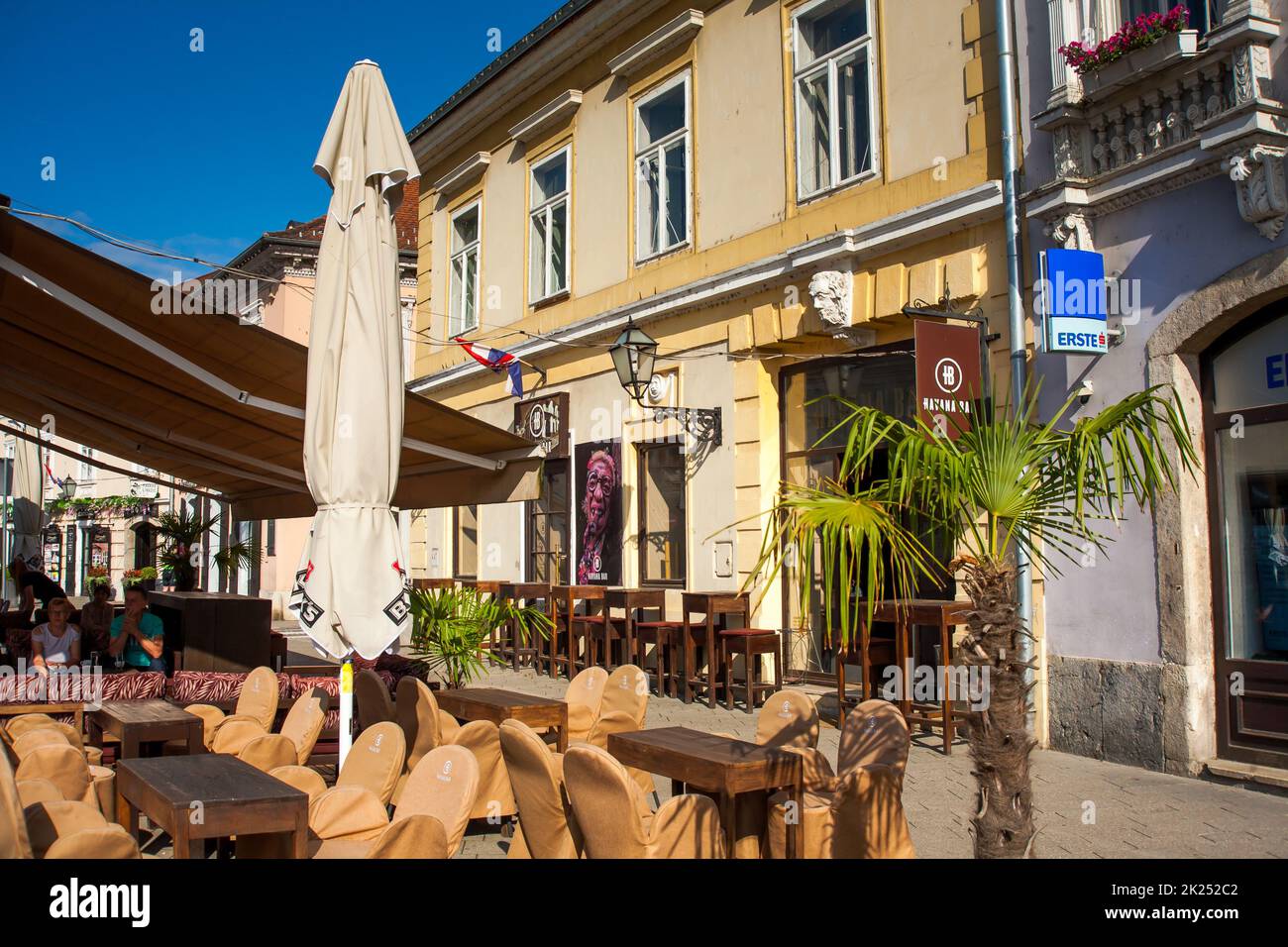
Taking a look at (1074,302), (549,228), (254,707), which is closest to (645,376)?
(549,228)

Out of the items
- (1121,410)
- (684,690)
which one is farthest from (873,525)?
(684,690)

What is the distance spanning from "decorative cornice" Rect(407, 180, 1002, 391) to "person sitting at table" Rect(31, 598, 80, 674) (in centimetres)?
680

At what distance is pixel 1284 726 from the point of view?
266 inches

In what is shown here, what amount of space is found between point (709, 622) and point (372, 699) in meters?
4.15

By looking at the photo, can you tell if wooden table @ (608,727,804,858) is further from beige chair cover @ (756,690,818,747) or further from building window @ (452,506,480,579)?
building window @ (452,506,480,579)

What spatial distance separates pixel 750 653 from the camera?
9.98 m

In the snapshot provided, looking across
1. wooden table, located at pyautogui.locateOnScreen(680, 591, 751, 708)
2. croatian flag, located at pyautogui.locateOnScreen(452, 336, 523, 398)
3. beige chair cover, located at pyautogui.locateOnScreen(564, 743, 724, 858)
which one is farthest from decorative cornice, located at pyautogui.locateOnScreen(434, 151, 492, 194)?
beige chair cover, located at pyautogui.locateOnScreen(564, 743, 724, 858)

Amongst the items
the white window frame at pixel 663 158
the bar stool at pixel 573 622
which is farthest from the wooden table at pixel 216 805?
the white window frame at pixel 663 158

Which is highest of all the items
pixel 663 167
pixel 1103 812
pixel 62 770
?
pixel 663 167

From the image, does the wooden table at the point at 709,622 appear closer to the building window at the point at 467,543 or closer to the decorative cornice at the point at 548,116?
the building window at the point at 467,543

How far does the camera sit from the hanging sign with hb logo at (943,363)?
776 centimetres

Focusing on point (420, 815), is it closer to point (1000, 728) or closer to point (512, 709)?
point (1000, 728)

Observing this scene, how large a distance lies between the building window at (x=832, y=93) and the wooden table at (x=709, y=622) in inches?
159
